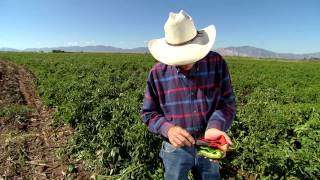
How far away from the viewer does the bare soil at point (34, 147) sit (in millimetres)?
6062

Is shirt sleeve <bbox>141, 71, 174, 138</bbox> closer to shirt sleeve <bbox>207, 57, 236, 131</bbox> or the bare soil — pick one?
shirt sleeve <bbox>207, 57, 236, 131</bbox>

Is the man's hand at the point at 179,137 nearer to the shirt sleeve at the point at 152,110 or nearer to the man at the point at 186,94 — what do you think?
the man at the point at 186,94

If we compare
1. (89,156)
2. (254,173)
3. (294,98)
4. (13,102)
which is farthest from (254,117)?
(13,102)

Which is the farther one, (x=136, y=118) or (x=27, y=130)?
(x=27, y=130)

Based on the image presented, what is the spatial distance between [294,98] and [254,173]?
28.9 ft

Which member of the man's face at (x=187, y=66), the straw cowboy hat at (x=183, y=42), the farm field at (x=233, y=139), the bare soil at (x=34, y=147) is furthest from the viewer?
the bare soil at (x=34, y=147)

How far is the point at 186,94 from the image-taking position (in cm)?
281

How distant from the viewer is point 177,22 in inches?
107

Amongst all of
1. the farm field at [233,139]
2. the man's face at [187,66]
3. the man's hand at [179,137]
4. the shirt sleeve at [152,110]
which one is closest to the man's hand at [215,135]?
the man's hand at [179,137]

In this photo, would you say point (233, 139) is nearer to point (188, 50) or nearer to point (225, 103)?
point (225, 103)

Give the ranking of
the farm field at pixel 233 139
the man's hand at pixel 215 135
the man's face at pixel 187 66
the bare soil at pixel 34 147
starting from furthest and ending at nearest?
the bare soil at pixel 34 147, the farm field at pixel 233 139, the man's face at pixel 187 66, the man's hand at pixel 215 135

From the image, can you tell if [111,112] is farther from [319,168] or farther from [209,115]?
[209,115]

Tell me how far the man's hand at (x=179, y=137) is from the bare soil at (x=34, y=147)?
3.56 m

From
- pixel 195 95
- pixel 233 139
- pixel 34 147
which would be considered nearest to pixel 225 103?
pixel 195 95
